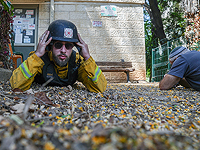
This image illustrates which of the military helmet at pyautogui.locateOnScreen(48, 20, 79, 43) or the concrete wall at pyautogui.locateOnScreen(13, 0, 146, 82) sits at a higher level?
the concrete wall at pyautogui.locateOnScreen(13, 0, 146, 82)

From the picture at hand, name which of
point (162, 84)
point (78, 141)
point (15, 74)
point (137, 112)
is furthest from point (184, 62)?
point (78, 141)

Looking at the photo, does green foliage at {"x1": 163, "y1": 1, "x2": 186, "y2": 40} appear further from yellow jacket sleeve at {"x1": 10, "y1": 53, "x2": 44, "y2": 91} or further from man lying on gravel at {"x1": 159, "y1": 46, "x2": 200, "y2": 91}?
yellow jacket sleeve at {"x1": 10, "y1": 53, "x2": 44, "y2": 91}

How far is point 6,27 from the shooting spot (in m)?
3.22

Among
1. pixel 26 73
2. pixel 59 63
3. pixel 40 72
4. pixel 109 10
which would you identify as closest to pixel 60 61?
pixel 59 63

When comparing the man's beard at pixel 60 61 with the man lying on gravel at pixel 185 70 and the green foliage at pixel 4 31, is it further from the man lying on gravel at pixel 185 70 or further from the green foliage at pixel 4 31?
the man lying on gravel at pixel 185 70

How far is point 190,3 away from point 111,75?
3.52 m

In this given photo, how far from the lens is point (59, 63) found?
239 cm

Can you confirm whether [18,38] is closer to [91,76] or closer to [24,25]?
[24,25]

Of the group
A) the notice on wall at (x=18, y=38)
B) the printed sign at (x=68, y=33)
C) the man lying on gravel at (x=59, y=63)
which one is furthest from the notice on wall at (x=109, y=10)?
the printed sign at (x=68, y=33)

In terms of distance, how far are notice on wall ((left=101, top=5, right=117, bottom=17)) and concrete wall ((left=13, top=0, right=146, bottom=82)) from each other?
104mm

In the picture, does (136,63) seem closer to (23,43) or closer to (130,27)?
(130,27)

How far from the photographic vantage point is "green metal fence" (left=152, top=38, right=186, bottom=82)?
267 inches

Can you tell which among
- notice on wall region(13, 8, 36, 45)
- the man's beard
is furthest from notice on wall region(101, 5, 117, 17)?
the man's beard

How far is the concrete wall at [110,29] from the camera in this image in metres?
6.02
